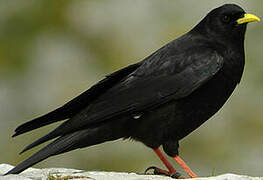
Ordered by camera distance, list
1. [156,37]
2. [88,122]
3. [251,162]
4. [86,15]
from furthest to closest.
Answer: [86,15]
[156,37]
[251,162]
[88,122]

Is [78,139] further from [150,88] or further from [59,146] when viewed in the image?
[150,88]

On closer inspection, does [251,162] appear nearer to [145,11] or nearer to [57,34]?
[145,11]

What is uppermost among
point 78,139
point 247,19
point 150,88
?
point 247,19

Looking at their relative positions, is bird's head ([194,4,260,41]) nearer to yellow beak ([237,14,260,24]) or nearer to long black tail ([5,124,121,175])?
yellow beak ([237,14,260,24])

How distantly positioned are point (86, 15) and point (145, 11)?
4.70ft

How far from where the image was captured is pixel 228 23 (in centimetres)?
755

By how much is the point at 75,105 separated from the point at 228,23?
2.05m

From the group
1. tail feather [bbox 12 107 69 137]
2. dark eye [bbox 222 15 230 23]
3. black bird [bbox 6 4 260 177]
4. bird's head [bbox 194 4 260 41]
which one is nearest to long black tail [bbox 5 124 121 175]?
black bird [bbox 6 4 260 177]

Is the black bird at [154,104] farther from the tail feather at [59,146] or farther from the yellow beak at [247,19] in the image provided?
the yellow beak at [247,19]

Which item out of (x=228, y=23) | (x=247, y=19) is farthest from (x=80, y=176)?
(x=247, y=19)

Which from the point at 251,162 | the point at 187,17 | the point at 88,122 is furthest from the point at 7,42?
the point at 88,122

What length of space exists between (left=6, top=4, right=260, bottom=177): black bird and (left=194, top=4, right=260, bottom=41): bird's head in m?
0.22

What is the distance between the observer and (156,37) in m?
13.8

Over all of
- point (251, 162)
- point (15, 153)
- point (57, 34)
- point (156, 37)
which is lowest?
point (251, 162)
